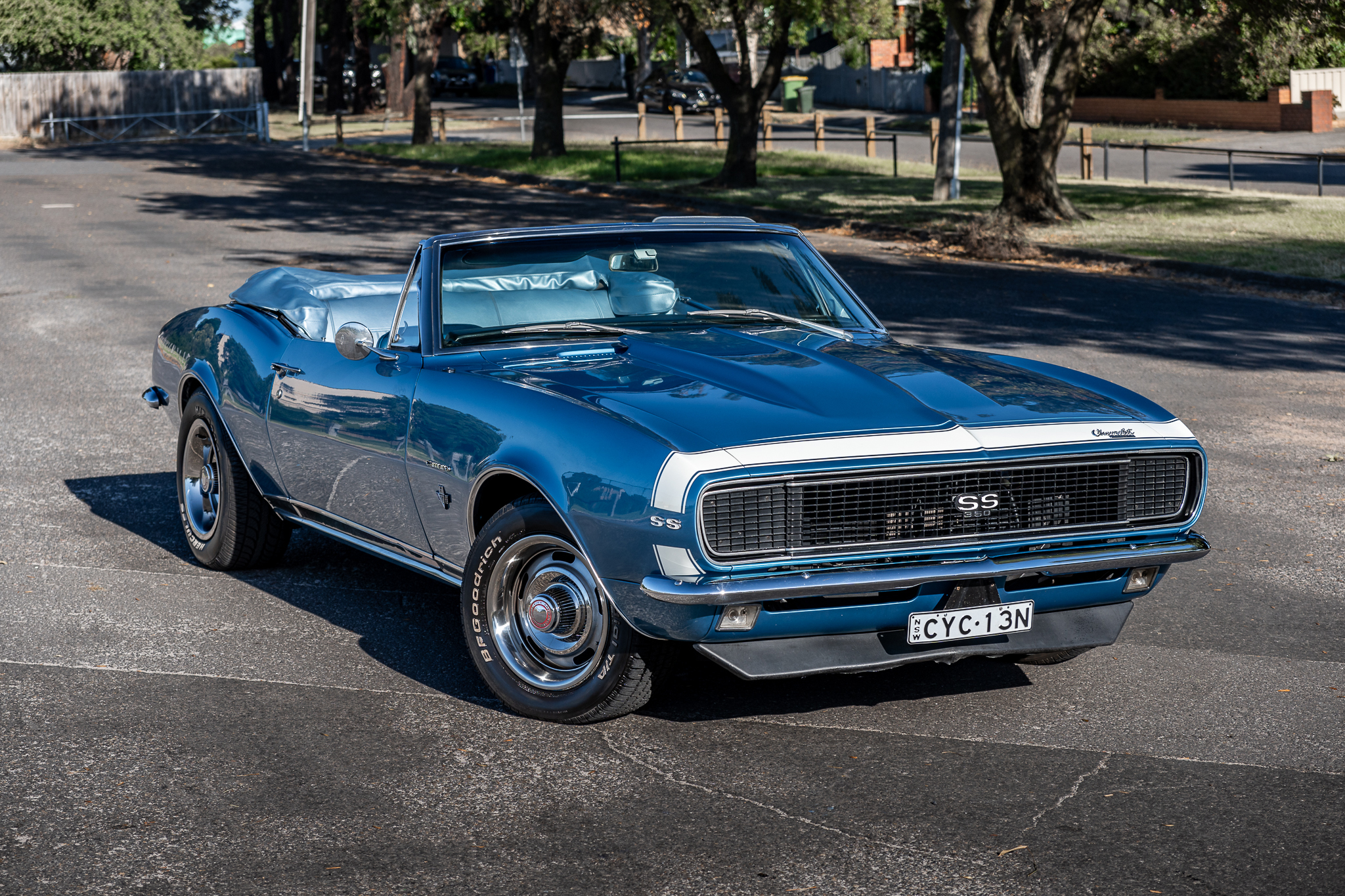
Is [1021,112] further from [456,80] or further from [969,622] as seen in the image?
[456,80]

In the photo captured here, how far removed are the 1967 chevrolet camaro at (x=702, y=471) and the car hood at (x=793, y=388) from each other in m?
0.01

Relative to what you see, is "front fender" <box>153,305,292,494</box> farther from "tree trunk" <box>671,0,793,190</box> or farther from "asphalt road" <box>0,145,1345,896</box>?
"tree trunk" <box>671,0,793,190</box>

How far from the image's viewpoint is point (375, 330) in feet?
22.8

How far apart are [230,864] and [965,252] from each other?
1691 cm

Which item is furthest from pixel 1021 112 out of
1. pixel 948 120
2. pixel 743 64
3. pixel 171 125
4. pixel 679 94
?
pixel 679 94

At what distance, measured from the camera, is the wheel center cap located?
15.4 feet

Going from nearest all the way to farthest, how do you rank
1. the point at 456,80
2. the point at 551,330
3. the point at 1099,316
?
the point at 551,330 → the point at 1099,316 → the point at 456,80

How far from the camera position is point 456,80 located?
75.8 metres

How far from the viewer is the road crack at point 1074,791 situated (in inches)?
159

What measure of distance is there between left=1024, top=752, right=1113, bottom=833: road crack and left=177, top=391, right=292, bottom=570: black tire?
11.6 ft

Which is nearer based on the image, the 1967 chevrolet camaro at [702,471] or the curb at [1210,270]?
the 1967 chevrolet camaro at [702,471]

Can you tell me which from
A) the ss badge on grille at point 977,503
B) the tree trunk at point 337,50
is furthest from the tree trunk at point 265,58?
the ss badge on grille at point 977,503

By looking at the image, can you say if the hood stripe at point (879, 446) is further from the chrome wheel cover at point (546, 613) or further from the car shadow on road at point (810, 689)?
the car shadow on road at point (810, 689)

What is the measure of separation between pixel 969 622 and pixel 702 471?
937mm
